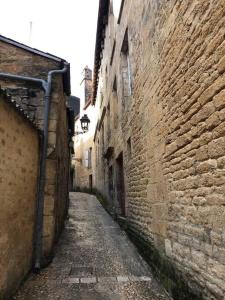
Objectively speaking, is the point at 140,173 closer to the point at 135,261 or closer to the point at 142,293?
the point at 135,261

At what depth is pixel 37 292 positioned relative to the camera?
3.50 metres

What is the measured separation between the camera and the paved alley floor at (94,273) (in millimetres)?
3465

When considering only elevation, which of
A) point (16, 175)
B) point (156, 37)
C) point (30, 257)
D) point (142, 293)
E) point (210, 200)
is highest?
point (156, 37)

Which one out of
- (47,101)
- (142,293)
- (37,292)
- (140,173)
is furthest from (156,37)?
(37,292)

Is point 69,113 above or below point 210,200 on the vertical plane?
above

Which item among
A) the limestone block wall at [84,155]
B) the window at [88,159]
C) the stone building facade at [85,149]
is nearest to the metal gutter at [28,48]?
the limestone block wall at [84,155]

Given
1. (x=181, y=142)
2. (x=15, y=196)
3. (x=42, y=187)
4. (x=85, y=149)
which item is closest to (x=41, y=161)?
(x=42, y=187)

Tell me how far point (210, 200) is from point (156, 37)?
277 cm

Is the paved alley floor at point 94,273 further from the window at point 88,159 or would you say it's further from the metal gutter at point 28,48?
the window at point 88,159

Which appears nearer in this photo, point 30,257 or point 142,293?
point 142,293

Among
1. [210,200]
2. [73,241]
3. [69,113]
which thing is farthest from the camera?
[69,113]

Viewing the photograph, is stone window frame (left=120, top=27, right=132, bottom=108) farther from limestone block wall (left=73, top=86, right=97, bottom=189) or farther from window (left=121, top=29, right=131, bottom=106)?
limestone block wall (left=73, top=86, right=97, bottom=189)

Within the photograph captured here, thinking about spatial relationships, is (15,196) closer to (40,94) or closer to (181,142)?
(181,142)

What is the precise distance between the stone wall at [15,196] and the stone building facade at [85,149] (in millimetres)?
15803
